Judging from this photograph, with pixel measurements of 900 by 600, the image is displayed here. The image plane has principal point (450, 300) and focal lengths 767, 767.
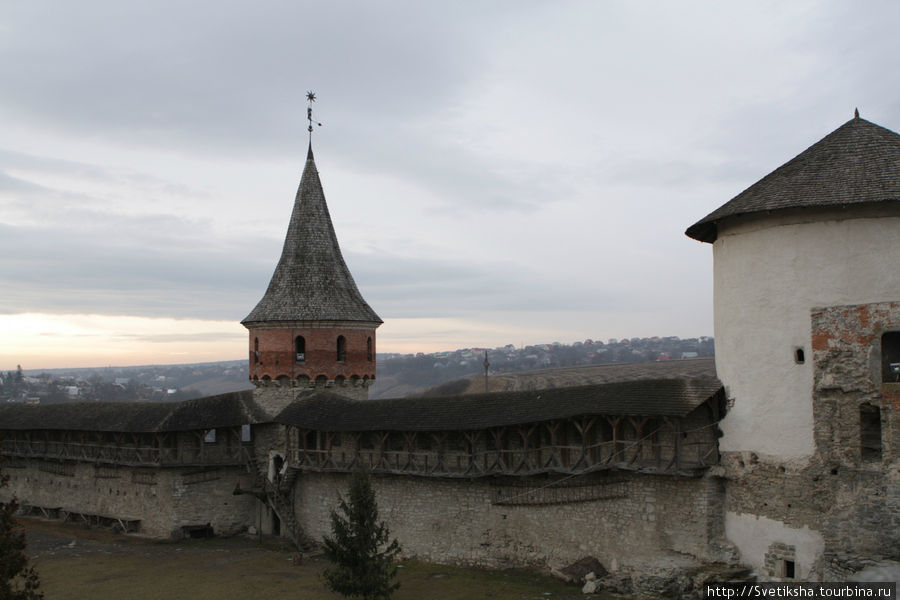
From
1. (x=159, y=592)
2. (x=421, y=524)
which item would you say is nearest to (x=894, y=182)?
(x=421, y=524)

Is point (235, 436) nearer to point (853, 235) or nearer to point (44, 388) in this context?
point (853, 235)

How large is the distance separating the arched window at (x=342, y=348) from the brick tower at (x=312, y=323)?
15 millimetres

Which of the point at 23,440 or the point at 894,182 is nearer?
the point at 894,182

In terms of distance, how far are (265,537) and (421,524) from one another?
7510 millimetres

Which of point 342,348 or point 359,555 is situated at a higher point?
point 342,348

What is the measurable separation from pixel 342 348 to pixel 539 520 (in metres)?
11.3

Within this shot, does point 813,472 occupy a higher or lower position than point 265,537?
higher

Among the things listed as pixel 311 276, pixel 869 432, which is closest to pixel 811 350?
pixel 869 432

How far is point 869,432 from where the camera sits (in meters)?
15.1

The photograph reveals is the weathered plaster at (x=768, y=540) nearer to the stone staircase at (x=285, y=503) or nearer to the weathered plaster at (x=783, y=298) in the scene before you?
the weathered plaster at (x=783, y=298)

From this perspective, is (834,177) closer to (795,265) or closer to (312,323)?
(795,265)

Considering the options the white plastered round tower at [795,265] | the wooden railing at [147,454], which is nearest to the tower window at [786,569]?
the white plastered round tower at [795,265]

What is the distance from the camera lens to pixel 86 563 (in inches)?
893

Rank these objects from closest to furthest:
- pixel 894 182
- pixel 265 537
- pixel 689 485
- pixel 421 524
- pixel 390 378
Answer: pixel 894 182, pixel 689 485, pixel 421 524, pixel 265 537, pixel 390 378
